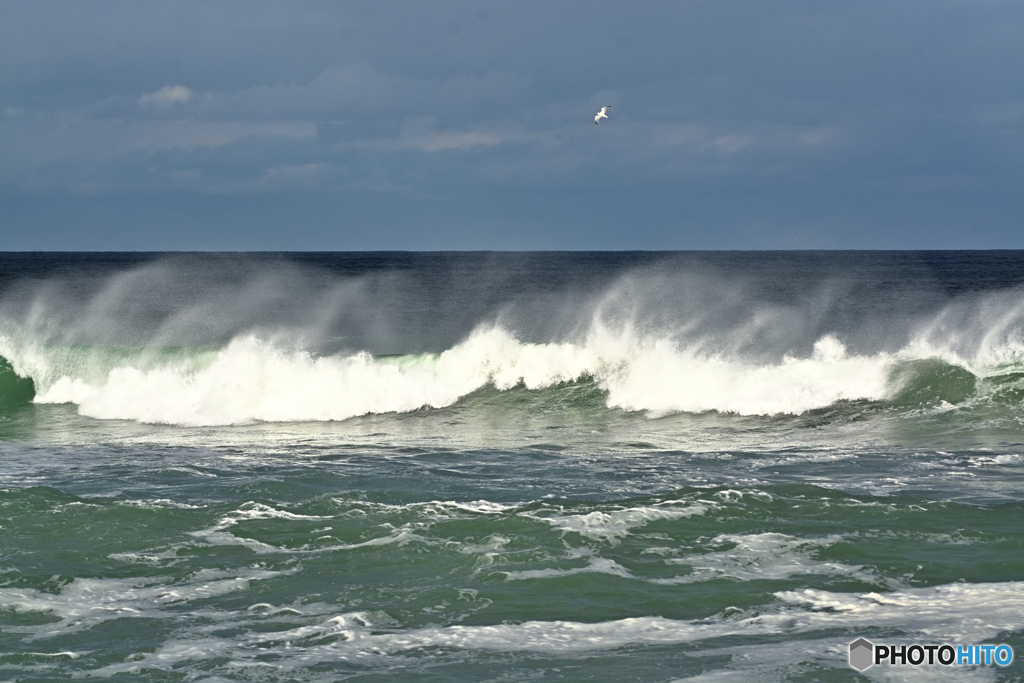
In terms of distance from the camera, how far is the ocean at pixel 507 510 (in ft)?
23.6

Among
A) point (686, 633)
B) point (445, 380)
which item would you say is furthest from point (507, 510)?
point (445, 380)

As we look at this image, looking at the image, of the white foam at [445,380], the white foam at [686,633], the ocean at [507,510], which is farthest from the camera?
the white foam at [445,380]

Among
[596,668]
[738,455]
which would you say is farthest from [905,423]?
[596,668]

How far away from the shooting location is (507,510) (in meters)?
10.6

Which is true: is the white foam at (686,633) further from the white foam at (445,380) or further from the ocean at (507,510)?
the white foam at (445,380)

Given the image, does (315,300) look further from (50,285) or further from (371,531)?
(371,531)

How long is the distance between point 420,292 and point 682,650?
5594 cm

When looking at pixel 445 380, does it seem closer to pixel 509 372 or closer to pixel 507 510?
pixel 509 372

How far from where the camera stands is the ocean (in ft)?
23.6

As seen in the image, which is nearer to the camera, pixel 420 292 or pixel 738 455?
pixel 738 455

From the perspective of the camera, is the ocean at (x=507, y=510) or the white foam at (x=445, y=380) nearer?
the ocean at (x=507, y=510)

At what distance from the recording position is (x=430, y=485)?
12.1 meters

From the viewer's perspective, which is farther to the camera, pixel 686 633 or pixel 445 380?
pixel 445 380

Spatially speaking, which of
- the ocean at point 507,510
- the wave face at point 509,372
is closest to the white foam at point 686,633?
the ocean at point 507,510
